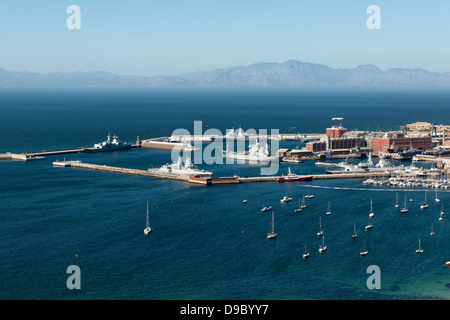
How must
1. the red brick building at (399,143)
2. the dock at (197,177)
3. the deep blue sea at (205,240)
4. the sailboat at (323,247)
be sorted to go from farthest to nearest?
the red brick building at (399,143)
the dock at (197,177)
the sailboat at (323,247)
the deep blue sea at (205,240)

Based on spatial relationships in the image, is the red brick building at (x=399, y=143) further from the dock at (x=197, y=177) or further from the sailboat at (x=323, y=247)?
the sailboat at (x=323, y=247)

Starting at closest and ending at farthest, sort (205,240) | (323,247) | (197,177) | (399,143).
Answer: (323,247) < (205,240) < (197,177) < (399,143)

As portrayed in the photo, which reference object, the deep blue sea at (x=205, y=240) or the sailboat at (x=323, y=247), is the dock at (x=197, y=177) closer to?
the deep blue sea at (x=205, y=240)

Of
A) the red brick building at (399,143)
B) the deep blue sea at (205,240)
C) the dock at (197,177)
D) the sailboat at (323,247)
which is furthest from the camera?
the red brick building at (399,143)

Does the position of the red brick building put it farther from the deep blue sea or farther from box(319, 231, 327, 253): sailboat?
box(319, 231, 327, 253): sailboat

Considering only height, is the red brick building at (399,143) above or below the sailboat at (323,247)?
above

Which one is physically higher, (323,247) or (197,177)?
(197,177)

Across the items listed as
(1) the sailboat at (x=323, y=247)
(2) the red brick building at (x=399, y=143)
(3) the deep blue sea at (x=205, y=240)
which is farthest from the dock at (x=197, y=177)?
(1) the sailboat at (x=323, y=247)

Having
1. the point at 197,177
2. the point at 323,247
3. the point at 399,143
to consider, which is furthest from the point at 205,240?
the point at 399,143

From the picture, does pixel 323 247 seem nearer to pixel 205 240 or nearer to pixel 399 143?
pixel 205 240

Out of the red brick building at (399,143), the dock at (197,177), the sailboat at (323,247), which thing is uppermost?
the red brick building at (399,143)

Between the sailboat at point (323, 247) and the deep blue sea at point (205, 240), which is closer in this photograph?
the deep blue sea at point (205, 240)

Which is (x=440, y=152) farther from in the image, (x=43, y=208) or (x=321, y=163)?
(x=43, y=208)
